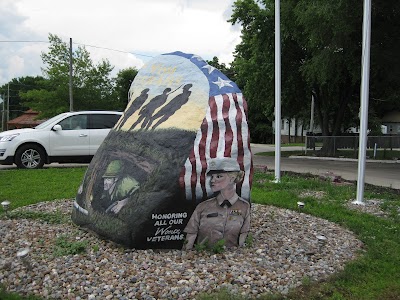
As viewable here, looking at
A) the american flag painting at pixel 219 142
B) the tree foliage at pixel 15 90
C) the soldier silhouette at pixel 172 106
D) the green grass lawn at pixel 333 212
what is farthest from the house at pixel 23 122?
the american flag painting at pixel 219 142

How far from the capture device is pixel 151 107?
5430 millimetres

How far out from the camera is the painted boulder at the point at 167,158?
4.69 m

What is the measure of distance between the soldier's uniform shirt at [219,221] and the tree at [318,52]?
1031 cm

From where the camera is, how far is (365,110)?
8.63 metres

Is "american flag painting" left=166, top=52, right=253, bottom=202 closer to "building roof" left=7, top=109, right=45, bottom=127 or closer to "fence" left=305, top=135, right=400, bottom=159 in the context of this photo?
"fence" left=305, top=135, right=400, bottom=159

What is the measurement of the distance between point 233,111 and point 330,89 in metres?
18.9

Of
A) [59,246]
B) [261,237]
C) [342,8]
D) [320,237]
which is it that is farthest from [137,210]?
[342,8]

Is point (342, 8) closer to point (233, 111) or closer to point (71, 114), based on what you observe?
point (71, 114)

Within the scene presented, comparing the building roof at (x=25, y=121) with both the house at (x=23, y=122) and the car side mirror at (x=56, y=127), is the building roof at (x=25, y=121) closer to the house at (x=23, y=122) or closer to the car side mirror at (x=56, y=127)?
the house at (x=23, y=122)

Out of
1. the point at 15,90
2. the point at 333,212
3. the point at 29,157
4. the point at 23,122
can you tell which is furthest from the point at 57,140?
the point at 15,90

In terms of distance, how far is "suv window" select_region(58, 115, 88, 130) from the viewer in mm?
13121

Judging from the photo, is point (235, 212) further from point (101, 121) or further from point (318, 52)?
point (318, 52)

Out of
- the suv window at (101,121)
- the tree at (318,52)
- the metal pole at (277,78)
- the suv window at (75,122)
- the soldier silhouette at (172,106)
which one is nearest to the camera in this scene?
the soldier silhouette at (172,106)

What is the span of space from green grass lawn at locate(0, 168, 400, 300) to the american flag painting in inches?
50.9
